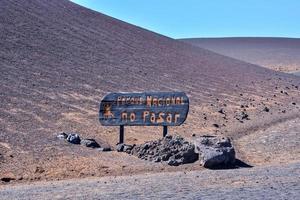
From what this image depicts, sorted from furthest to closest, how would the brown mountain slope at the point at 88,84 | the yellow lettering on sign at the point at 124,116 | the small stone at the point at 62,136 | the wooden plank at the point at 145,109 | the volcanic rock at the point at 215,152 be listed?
the yellow lettering on sign at the point at 124,116
the wooden plank at the point at 145,109
the small stone at the point at 62,136
the brown mountain slope at the point at 88,84
the volcanic rock at the point at 215,152

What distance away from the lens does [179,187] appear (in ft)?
33.8

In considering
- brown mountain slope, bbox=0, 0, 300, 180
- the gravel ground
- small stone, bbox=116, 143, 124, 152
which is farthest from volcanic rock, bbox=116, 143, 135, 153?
the gravel ground

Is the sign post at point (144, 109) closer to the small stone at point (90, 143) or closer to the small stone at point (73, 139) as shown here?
the small stone at point (90, 143)

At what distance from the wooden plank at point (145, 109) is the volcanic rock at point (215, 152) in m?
2.05

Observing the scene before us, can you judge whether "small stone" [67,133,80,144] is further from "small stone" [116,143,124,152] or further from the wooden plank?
the wooden plank

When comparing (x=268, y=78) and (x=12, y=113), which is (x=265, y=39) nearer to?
(x=268, y=78)

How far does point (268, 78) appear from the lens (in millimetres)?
40688

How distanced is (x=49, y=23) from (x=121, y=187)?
26346 millimetres

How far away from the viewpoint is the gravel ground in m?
9.58

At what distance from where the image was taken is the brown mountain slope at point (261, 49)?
68.4 meters

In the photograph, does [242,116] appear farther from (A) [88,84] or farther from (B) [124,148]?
(B) [124,148]

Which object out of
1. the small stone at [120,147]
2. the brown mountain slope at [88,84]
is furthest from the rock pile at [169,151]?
the brown mountain slope at [88,84]

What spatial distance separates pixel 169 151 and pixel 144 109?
7.66ft

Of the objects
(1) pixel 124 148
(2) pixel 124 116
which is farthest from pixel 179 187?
(2) pixel 124 116
